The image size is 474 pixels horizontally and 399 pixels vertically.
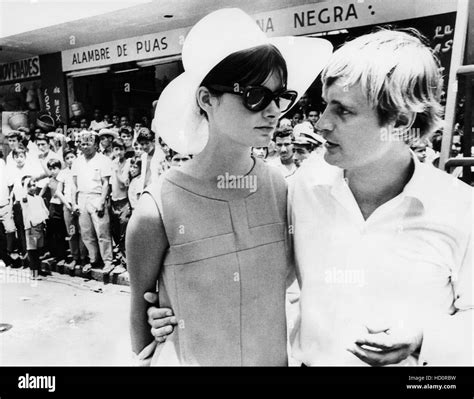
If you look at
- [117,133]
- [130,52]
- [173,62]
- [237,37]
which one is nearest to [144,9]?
[130,52]

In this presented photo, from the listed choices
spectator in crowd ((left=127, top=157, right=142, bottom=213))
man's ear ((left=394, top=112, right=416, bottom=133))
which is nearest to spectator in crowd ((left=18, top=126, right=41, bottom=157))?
spectator in crowd ((left=127, top=157, right=142, bottom=213))

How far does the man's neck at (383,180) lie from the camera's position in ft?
5.99

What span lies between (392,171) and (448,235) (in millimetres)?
318

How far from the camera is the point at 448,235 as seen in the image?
1.75 metres

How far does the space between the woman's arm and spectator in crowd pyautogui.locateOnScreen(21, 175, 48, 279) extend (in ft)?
3.19

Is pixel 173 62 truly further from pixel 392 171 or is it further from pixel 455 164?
pixel 455 164

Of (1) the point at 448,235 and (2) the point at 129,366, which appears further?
(2) the point at 129,366

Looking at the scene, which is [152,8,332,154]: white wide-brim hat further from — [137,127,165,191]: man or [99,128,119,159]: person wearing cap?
[99,128,119,159]: person wearing cap

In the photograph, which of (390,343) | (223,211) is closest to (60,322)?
(223,211)

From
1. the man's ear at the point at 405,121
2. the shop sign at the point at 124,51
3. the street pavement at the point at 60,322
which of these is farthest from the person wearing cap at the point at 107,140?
the man's ear at the point at 405,121

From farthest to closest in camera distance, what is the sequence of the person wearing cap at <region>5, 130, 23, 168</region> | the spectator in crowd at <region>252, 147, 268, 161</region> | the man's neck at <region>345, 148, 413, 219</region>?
the person wearing cap at <region>5, 130, 23, 168</region>, the spectator in crowd at <region>252, 147, 268, 161</region>, the man's neck at <region>345, 148, 413, 219</region>

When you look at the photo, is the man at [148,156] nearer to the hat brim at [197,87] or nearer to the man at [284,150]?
the hat brim at [197,87]

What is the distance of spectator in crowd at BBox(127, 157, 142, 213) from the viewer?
7.12 feet

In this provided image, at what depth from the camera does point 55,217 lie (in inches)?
102
